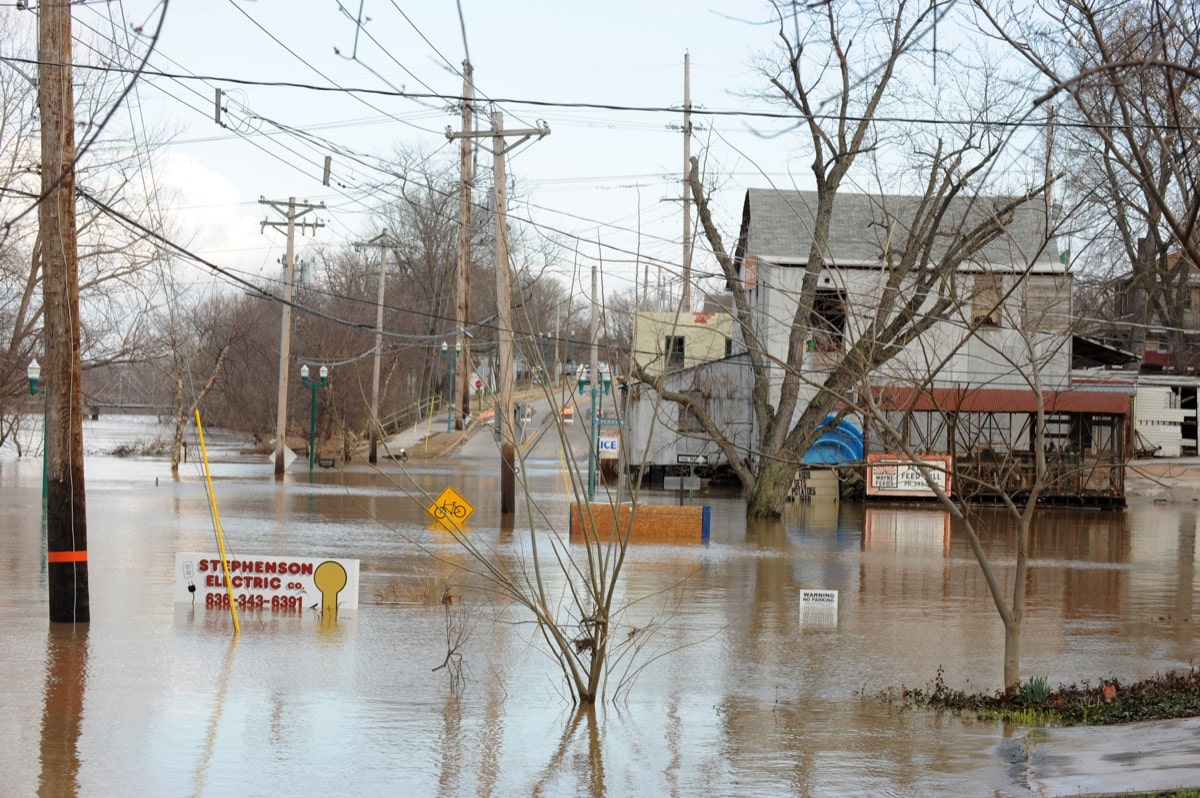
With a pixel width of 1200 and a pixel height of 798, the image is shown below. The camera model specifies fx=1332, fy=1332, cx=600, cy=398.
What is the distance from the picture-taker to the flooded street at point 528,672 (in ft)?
28.1

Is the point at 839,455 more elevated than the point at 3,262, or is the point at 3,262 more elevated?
the point at 3,262

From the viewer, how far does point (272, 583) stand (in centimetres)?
1555

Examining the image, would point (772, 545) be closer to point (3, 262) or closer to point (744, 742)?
point (744, 742)

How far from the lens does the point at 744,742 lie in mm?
9617

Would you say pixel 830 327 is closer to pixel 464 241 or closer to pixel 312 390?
pixel 464 241

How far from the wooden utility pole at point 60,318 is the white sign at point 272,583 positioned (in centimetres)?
160

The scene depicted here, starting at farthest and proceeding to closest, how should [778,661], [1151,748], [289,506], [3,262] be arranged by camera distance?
1. [3,262]
2. [289,506]
3. [778,661]
4. [1151,748]

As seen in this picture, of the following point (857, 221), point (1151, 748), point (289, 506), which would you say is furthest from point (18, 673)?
point (857, 221)

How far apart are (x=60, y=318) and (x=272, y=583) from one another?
12.8 ft

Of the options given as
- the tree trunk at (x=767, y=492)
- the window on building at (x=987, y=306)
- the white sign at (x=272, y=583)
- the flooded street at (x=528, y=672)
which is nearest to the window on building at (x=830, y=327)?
the window on building at (x=987, y=306)

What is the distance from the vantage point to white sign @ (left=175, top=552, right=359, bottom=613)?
1551cm

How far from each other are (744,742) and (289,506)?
79.2 feet

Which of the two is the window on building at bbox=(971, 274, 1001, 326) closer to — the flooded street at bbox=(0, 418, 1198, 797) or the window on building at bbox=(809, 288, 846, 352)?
the window on building at bbox=(809, 288, 846, 352)

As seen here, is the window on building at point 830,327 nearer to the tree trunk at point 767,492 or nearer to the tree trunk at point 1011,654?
the tree trunk at point 1011,654
